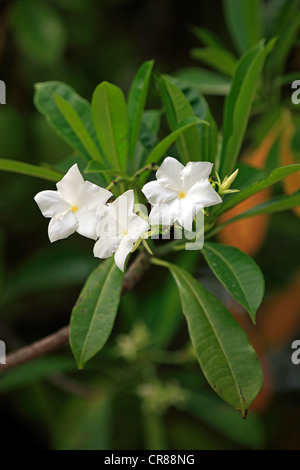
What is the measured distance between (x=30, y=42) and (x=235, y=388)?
114 centimetres

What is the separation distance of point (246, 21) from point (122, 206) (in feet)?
2.62

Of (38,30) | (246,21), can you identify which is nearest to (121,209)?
(246,21)

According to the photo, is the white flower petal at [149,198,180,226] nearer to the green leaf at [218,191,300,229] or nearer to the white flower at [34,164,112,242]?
the white flower at [34,164,112,242]

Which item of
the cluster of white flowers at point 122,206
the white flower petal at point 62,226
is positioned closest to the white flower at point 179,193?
the cluster of white flowers at point 122,206

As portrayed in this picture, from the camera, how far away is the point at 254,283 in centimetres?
72

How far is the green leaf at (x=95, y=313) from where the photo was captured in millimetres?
736

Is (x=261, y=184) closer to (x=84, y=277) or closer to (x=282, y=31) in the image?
(x=282, y=31)

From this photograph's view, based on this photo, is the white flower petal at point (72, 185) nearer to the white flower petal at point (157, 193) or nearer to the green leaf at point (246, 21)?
the white flower petal at point (157, 193)

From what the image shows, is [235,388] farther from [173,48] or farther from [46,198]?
[173,48]

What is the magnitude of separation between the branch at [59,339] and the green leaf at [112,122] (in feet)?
0.51

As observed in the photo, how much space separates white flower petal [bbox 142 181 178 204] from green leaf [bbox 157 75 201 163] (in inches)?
6.4

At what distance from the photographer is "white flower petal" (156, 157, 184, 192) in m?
0.66

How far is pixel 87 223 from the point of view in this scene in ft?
2.24

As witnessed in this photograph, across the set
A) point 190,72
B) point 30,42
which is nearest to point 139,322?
point 190,72
